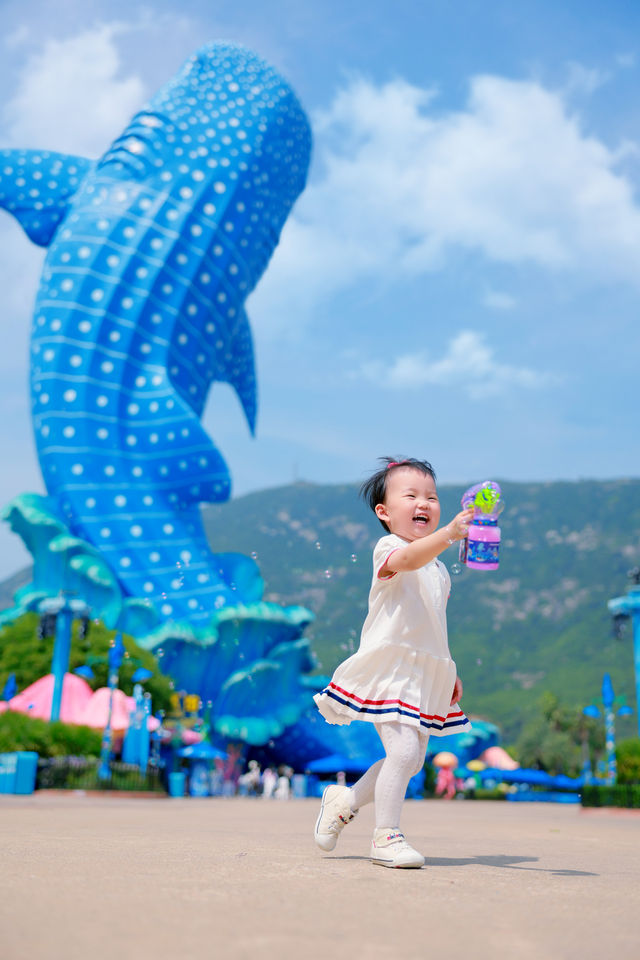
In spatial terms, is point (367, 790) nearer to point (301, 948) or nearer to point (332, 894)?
point (332, 894)

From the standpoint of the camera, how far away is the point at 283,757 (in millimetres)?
35688

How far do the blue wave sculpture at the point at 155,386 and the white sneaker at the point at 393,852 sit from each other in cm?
2711

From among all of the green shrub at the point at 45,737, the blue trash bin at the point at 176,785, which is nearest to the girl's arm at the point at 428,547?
the green shrub at the point at 45,737

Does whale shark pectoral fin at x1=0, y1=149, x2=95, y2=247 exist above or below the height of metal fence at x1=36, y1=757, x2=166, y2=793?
above

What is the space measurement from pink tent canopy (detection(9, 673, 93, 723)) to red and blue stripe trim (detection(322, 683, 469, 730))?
22.8 metres

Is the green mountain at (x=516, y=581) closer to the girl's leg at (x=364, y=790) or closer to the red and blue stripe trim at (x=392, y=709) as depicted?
the red and blue stripe trim at (x=392, y=709)

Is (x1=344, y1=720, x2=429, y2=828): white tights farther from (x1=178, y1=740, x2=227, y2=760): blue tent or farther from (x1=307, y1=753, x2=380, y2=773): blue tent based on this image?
(x1=307, y1=753, x2=380, y2=773): blue tent

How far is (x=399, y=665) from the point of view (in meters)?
3.77

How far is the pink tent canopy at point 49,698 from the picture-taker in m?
25.6

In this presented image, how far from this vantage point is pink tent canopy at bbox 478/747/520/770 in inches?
1683

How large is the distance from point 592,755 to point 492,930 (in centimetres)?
6073

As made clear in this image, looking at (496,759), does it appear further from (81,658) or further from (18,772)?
(18,772)

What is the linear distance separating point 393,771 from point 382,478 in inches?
49.2

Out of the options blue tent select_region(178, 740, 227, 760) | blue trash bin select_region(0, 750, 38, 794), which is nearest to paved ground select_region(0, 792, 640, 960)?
blue trash bin select_region(0, 750, 38, 794)
